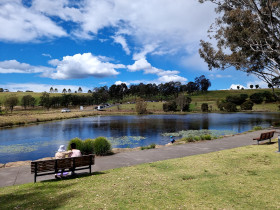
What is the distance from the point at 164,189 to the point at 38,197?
4.07 meters

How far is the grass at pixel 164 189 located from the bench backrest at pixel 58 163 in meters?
→ 0.58

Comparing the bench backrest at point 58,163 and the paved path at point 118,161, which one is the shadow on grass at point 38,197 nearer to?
the bench backrest at point 58,163

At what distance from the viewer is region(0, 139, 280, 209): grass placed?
19.9 feet

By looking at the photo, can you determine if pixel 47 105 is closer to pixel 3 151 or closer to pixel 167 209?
pixel 3 151

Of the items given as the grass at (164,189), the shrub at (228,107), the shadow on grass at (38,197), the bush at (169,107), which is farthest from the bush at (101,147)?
the shrub at (228,107)

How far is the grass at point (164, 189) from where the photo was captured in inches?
238

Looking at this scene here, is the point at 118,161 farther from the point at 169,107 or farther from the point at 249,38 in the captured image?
the point at 169,107

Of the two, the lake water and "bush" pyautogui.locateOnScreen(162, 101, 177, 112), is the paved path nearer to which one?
the lake water

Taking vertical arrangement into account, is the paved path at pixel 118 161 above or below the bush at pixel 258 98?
below

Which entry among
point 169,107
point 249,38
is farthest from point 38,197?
point 169,107

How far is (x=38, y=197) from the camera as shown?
6746mm

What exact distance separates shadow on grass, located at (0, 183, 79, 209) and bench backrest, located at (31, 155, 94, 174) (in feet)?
2.28

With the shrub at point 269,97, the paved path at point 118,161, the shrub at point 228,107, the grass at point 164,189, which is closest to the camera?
the grass at point 164,189

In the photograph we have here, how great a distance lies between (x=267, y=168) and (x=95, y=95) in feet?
499
